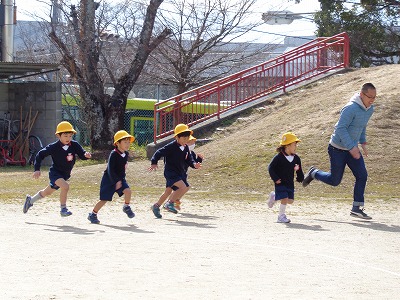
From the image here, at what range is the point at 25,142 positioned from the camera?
25812mm

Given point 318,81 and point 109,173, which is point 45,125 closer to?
point 318,81

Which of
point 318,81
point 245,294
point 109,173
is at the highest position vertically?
point 318,81

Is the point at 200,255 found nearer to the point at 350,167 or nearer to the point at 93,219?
the point at 93,219

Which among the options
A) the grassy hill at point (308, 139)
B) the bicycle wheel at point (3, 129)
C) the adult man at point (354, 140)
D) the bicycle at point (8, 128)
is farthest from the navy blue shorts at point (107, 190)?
the bicycle wheel at point (3, 129)

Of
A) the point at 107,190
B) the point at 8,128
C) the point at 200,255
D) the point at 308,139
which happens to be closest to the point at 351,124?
the point at 107,190

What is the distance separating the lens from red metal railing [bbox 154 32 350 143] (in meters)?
24.0

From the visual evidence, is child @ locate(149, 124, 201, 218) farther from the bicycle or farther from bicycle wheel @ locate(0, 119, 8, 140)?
bicycle wheel @ locate(0, 119, 8, 140)

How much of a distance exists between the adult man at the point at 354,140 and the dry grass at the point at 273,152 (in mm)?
3405

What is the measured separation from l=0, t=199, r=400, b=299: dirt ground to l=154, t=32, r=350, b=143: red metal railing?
11.2 meters

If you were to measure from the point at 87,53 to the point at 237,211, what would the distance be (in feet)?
45.4

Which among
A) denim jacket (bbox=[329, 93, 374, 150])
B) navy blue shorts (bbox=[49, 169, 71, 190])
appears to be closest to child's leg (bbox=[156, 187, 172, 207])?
navy blue shorts (bbox=[49, 169, 71, 190])

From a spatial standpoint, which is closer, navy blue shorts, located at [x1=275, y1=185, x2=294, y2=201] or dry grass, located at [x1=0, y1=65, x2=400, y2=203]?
Result: navy blue shorts, located at [x1=275, y1=185, x2=294, y2=201]

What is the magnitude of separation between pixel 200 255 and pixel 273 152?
34.2 feet

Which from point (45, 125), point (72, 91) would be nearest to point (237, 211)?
point (45, 125)
